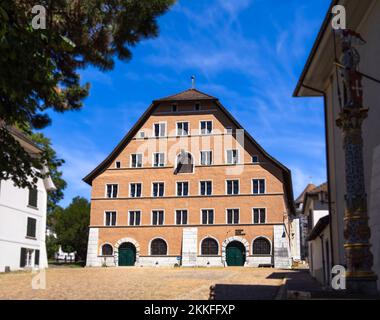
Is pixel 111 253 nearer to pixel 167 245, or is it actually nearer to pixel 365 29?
pixel 167 245

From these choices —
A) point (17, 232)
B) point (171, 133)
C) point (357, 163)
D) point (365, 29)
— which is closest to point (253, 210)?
point (171, 133)

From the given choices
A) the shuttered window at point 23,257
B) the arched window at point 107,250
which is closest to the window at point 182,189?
the arched window at point 107,250

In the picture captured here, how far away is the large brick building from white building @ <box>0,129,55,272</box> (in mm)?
11594

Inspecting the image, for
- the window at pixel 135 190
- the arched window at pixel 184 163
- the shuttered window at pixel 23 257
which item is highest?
the arched window at pixel 184 163

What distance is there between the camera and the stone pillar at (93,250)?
52.0 m

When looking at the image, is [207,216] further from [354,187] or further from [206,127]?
[354,187]

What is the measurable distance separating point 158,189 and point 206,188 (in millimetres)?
5142

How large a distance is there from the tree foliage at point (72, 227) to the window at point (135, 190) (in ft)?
40.8

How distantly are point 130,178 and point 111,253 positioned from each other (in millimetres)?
8141

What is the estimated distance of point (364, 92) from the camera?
12.5m

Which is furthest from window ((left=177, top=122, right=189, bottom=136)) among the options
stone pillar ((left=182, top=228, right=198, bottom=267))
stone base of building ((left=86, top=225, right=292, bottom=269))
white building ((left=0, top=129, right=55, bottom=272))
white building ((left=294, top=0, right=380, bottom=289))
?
white building ((left=294, top=0, right=380, bottom=289))

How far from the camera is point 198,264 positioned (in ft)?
164

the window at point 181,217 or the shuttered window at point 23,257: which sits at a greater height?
the window at point 181,217

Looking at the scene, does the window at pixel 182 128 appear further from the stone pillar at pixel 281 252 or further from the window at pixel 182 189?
the stone pillar at pixel 281 252
